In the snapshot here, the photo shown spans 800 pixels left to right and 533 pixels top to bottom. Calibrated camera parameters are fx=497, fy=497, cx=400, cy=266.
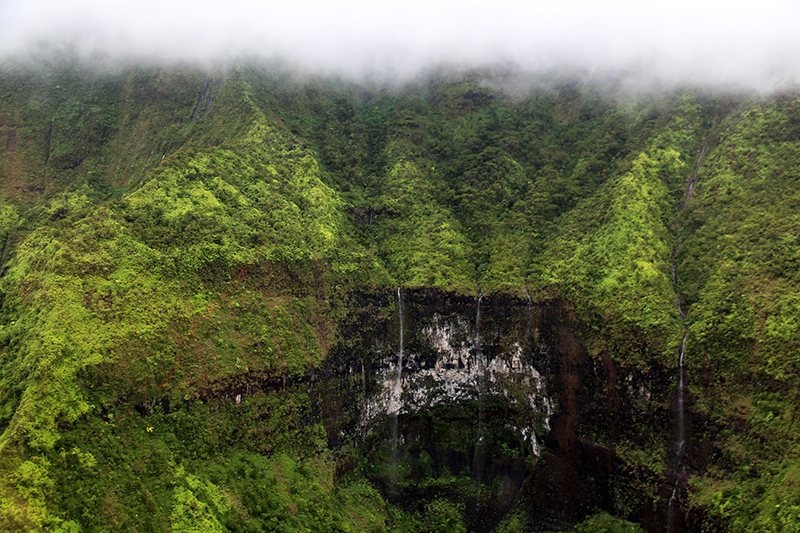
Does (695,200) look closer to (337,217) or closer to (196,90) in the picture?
(337,217)

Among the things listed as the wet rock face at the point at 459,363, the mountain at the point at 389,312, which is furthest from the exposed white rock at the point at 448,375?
the mountain at the point at 389,312

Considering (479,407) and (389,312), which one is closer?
(479,407)

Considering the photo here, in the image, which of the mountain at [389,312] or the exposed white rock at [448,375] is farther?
the exposed white rock at [448,375]

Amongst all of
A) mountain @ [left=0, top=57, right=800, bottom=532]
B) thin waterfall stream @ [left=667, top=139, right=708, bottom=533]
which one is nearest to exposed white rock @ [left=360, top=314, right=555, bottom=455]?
mountain @ [left=0, top=57, right=800, bottom=532]

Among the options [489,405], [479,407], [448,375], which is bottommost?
[479,407]

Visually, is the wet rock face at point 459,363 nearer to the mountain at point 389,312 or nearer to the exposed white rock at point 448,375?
the exposed white rock at point 448,375

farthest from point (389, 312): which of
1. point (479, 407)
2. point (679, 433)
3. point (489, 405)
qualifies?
point (679, 433)

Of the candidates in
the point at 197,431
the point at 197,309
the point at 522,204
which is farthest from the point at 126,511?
the point at 522,204

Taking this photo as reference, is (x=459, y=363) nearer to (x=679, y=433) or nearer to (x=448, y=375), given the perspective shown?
(x=448, y=375)
